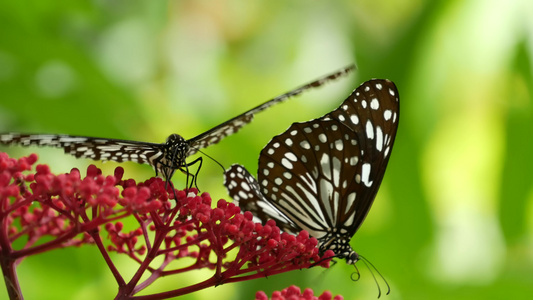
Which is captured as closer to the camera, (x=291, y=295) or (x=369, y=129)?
(x=291, y=295)

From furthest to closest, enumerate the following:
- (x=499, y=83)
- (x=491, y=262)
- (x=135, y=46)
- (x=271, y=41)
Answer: (x=271, y=41)
(x=135, y=46)
(x=499, y=83)
(x=491, y=262)

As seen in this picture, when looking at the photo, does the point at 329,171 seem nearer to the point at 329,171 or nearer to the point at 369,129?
the point at 329,171

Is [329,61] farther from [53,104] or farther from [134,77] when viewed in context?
[53,104]

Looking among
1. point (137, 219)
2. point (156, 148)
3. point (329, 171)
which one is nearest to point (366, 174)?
point (329, 171)

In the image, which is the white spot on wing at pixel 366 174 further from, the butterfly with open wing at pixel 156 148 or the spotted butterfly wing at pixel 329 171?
the butterfly with open wing at pixel 156 148

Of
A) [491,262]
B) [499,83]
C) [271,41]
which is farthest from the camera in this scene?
[271,41]

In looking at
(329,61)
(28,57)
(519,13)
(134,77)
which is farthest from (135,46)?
(519,13)

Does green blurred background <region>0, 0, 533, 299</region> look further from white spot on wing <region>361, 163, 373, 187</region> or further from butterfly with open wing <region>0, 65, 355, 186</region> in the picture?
butterfly with open wing <region>0, 65, 355, 186</region>

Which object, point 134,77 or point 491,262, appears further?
point 134,77
